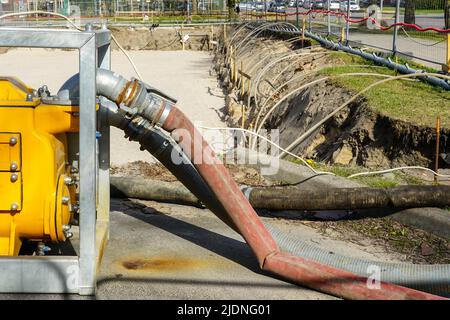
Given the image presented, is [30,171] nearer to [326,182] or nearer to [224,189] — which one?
[224,189]

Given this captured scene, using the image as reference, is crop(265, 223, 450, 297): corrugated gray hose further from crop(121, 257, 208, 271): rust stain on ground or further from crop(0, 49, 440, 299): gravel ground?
crop(121, 257, 208, 271): rust stain on ground

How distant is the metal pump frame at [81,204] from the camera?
4836mm

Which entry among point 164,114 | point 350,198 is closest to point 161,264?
point 164,114

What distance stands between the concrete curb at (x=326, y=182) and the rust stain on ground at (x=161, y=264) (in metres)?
2.25

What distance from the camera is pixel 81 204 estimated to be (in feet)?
16.4

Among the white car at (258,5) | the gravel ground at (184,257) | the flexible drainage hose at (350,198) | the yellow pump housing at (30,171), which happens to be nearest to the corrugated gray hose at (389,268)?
the gravel ground at (184,257)

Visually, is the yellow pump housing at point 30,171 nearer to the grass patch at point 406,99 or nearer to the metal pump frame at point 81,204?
the metal pump frame at point 81,204

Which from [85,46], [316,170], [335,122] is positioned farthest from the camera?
[335,122]

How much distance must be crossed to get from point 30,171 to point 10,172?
5.6 inches
